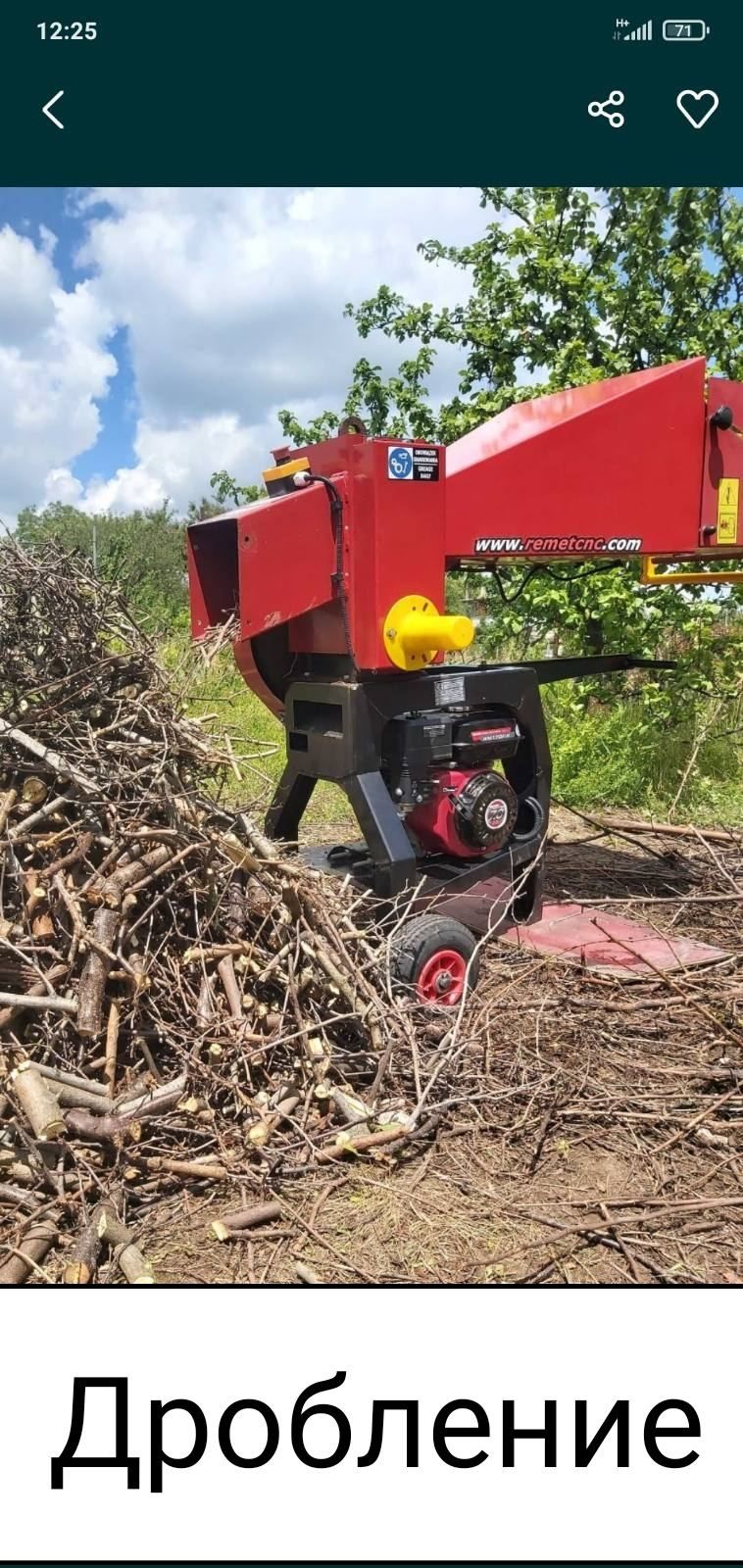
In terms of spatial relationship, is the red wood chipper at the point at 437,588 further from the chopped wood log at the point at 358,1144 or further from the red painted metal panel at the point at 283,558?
the chopped wood log at the point at 358,1144

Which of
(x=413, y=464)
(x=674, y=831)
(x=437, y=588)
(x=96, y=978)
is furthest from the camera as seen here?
(x=674, y=831)

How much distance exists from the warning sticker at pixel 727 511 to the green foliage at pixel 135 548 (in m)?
2.47

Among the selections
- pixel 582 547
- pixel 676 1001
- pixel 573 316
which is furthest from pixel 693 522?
pixel 573 316

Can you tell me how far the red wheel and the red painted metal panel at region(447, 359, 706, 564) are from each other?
1.58m

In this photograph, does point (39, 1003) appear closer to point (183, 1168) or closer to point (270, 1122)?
point (183, 1168)

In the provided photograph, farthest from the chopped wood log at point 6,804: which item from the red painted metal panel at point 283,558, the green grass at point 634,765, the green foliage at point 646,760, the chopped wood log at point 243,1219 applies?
the green foliage at point 646,760

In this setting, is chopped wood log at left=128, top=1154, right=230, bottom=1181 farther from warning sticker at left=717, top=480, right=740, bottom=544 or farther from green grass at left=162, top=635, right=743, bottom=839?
green grass at left=162, top=635, right=743, bottom=839

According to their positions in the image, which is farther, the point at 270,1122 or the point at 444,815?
the point at 444,815

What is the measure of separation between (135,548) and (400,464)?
8.73m

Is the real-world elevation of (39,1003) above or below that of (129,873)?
below

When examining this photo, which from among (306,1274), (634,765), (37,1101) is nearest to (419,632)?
(37,1101)

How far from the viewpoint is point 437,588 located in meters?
4.29

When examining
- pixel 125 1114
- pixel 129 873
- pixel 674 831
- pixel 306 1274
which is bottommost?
pixel 306 1274

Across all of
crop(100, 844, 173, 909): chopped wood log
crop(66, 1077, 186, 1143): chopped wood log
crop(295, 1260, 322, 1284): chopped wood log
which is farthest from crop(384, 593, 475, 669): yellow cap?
crop(295, 1260, 322, 1284): chopped wood log
